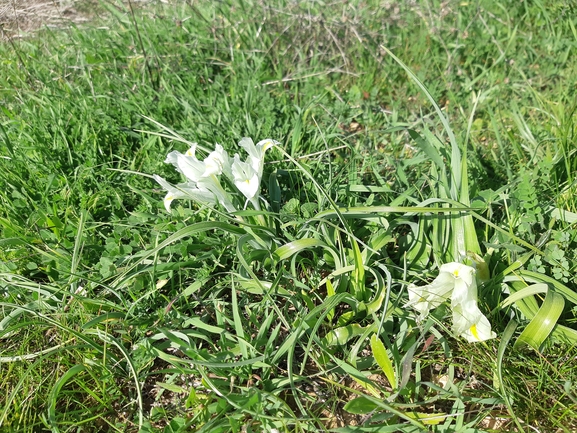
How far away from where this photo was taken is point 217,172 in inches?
72.6

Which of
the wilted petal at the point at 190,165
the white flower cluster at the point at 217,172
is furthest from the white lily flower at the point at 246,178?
the wilted petal at the point at 190,165

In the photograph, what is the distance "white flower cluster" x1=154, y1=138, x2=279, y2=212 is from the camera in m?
1.85

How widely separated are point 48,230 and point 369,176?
5.00 ft

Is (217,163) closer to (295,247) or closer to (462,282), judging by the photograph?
(295,247)

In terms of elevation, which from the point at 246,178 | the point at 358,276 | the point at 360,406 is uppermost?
the point at 246,178

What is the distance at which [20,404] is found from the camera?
1.65m

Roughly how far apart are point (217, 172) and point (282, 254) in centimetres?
39

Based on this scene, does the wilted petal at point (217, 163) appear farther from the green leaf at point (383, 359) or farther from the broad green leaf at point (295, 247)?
the green leaf at point (383, 359)

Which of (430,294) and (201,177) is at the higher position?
(201,177)

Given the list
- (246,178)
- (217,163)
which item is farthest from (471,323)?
(217,163)

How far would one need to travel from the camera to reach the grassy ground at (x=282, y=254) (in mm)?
1654

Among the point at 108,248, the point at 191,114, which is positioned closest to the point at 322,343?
the point at 108,248

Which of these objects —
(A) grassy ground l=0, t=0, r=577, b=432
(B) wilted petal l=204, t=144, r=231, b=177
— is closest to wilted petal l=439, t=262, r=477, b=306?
(A) grassy ground l=0, t=0, r=577, b=432

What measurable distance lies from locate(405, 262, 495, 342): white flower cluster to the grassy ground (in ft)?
0.25
